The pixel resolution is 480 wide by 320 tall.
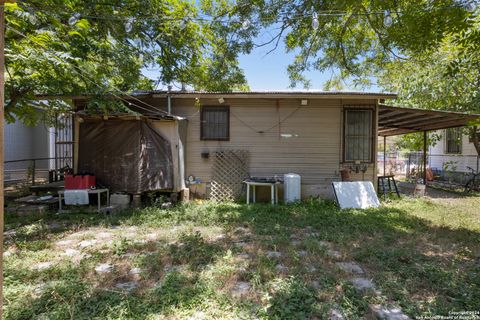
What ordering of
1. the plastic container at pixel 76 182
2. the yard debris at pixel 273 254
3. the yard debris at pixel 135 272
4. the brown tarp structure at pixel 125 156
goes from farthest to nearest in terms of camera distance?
the brown tarp structure at pixel 125 156
the plastic container at pixel 76 182
the yard debris at pixel 273 254
the yard debris at pixel 135 272

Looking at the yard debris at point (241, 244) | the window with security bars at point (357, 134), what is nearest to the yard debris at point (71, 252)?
the yard debris at point (241, 244)

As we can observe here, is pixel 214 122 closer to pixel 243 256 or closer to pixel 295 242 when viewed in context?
pixel 295 242

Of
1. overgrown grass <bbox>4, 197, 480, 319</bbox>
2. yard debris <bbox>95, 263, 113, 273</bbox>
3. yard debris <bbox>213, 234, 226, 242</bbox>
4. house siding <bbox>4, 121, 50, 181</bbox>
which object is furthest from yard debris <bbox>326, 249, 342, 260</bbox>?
house siding <bbox>4, 121, 50, 181</bbox>

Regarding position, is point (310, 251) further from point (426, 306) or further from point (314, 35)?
point (314, 35)

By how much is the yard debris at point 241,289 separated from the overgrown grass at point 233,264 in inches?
0.8

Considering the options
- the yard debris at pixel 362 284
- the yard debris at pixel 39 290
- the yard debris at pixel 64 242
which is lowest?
the yard debris at pixel 362 284

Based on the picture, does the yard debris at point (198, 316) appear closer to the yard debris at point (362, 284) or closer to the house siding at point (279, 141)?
the yard debris at point (362, 284)

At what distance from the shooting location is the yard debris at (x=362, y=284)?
9.06 feet

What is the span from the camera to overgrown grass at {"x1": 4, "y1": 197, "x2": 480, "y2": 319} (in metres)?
2.41

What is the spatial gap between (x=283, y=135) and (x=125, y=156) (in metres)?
4.07

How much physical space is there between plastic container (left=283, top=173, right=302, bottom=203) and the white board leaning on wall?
0.89 meters

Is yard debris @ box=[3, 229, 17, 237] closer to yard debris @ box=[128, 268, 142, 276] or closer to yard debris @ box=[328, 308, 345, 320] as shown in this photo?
yard debris @ box=[128, 268, 142, 276]

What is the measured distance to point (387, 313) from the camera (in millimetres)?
2367

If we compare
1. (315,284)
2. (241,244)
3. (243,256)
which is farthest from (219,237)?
(315,284)
